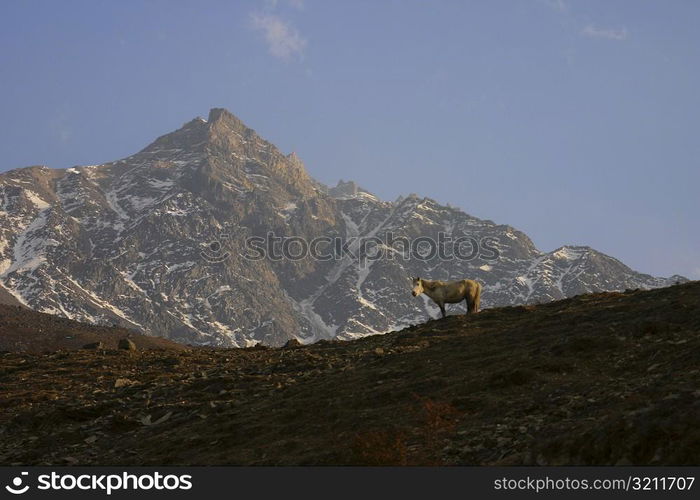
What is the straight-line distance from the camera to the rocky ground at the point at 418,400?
18.8m

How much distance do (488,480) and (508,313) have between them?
971 inches

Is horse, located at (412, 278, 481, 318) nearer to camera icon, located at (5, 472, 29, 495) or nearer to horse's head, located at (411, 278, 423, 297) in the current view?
horse's head, located at (411, 278, 423, 297)

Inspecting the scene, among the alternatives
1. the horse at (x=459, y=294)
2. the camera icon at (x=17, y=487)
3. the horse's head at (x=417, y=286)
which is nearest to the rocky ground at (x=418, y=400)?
the camera icon at (x=17, y=487)

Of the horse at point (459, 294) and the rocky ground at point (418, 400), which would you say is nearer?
the rocky ground at point (418, 400)

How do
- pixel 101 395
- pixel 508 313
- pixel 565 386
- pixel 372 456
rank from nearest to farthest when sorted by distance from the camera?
pixel 372 456 → pixel 565 386 → pixel 101 395 → pixel 508 313

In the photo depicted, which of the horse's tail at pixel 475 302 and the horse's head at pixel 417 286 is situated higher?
the horse's head at pixel 417 286

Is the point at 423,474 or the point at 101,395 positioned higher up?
the point at 101,395

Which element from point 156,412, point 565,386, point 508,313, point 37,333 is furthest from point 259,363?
point 37,333

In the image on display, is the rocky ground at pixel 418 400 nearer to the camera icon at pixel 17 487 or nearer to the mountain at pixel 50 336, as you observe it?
the camera icon at pixel 17 487

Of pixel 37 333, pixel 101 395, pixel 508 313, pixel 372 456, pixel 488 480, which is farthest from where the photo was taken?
pixel 37 333

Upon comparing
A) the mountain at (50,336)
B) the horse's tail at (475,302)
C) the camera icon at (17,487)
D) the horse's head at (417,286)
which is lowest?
the camera icon at (17,487)

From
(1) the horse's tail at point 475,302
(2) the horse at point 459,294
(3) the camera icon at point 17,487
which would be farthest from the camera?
(2) the horse at point 459,294

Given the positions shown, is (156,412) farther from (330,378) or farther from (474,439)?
(474,439)

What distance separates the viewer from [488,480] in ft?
53.6
